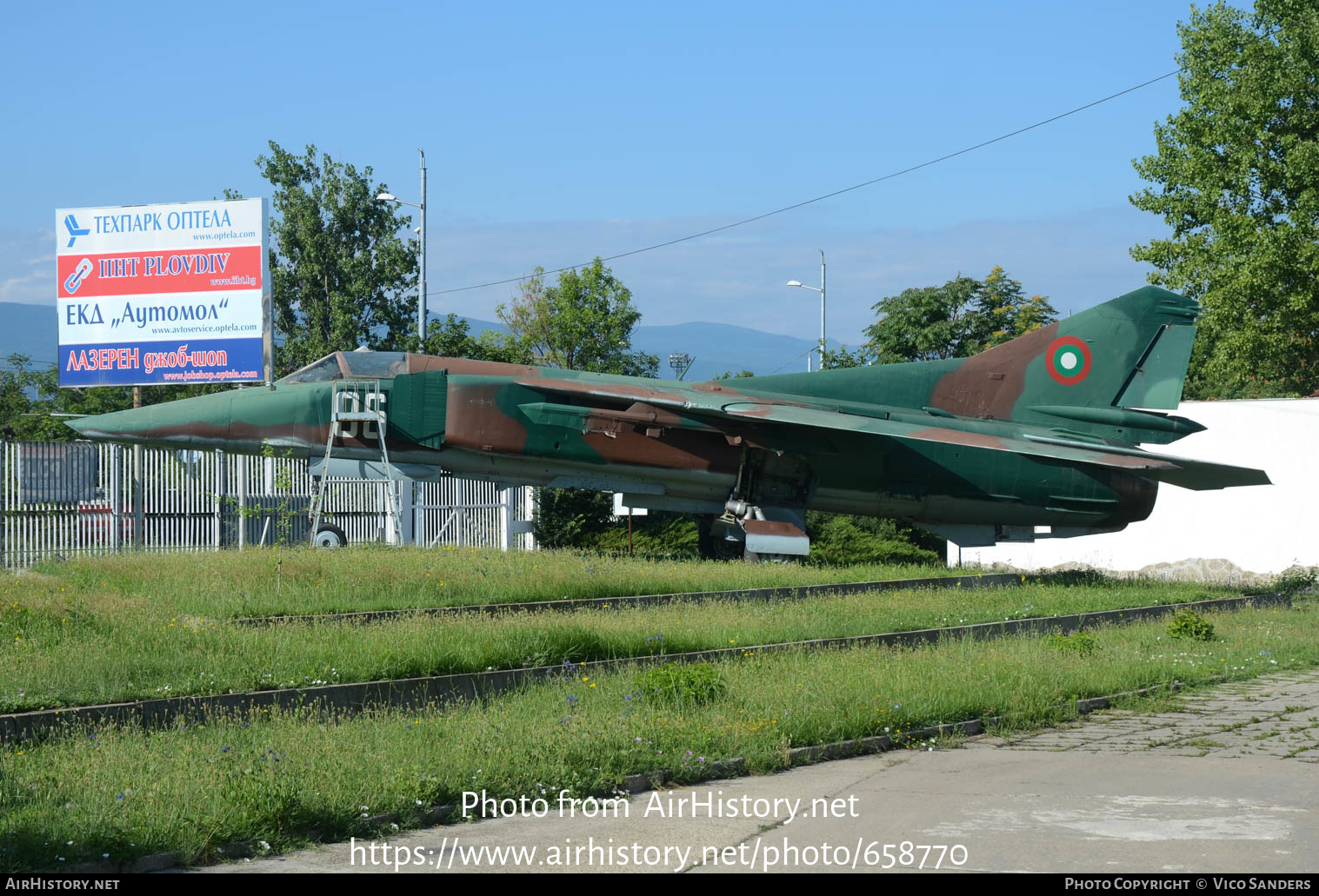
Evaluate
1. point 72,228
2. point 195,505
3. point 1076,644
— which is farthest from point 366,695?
point 72,228

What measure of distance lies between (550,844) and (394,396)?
14515 millimetres

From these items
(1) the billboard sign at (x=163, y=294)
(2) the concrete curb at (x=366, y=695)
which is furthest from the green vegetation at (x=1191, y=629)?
(1) the billboard sign at (x=163, y=294)

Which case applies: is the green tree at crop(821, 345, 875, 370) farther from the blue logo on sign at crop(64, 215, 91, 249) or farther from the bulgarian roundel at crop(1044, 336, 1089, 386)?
the blue logo on sign at crop(64, 215, 91, 249)

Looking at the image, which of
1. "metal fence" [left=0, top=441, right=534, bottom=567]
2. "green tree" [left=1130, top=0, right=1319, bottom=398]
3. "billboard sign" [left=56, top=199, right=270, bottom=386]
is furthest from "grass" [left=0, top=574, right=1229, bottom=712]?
"green tree" [left=1130, top=0, right=1319, bottom=398]

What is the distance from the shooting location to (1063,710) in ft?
33.6

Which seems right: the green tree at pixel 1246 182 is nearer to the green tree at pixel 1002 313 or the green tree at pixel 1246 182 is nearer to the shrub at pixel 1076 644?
the green tree at pixel 1002 313

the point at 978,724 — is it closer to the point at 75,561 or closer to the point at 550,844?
the point at 550,844

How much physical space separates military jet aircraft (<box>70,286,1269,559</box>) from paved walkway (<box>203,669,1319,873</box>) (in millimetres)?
11274

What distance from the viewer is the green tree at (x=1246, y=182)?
33750 millimetres

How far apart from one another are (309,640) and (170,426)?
9.94 metres

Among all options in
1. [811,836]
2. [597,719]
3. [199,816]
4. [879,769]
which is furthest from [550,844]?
[879,769]

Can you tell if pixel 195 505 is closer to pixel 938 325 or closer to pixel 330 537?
pixel 330 537

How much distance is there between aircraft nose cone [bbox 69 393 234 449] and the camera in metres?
19.4

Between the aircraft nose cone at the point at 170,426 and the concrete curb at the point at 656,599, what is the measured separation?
7.38m
